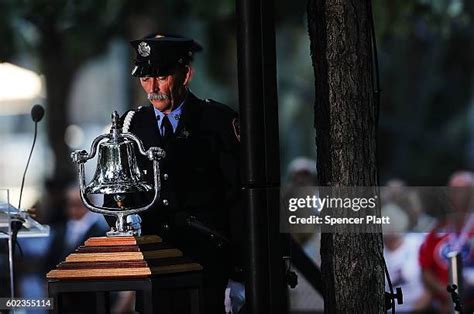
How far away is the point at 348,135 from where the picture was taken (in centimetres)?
360

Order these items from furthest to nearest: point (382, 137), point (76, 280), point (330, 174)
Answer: point (382, 137)
point (330, 174)
point (76, 280)

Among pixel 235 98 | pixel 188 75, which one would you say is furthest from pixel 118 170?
pixel 235 98

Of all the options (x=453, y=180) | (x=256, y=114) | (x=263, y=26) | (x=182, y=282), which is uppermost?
(x=263, y=26)

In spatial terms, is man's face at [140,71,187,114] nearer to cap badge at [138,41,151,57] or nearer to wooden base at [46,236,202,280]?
cap badge at [138,41,151,57]

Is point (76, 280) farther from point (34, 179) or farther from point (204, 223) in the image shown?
point (34, 179)

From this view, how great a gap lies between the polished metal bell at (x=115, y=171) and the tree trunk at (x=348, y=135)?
646 millimetres

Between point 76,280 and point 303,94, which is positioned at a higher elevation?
point 303,94

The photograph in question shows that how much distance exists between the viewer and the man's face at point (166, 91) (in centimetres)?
406

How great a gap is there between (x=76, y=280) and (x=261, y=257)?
1.92ft

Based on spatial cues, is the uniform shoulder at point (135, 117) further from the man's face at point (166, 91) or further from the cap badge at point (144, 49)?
the cap badge at point (144, 49)

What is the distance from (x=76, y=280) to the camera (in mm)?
3348

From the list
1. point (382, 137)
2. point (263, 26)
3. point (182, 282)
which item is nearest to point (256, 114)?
point (263, 26)

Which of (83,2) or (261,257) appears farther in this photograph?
(83,2)

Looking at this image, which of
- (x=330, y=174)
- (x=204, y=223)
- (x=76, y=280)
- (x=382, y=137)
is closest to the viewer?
(x=76, y=280)
